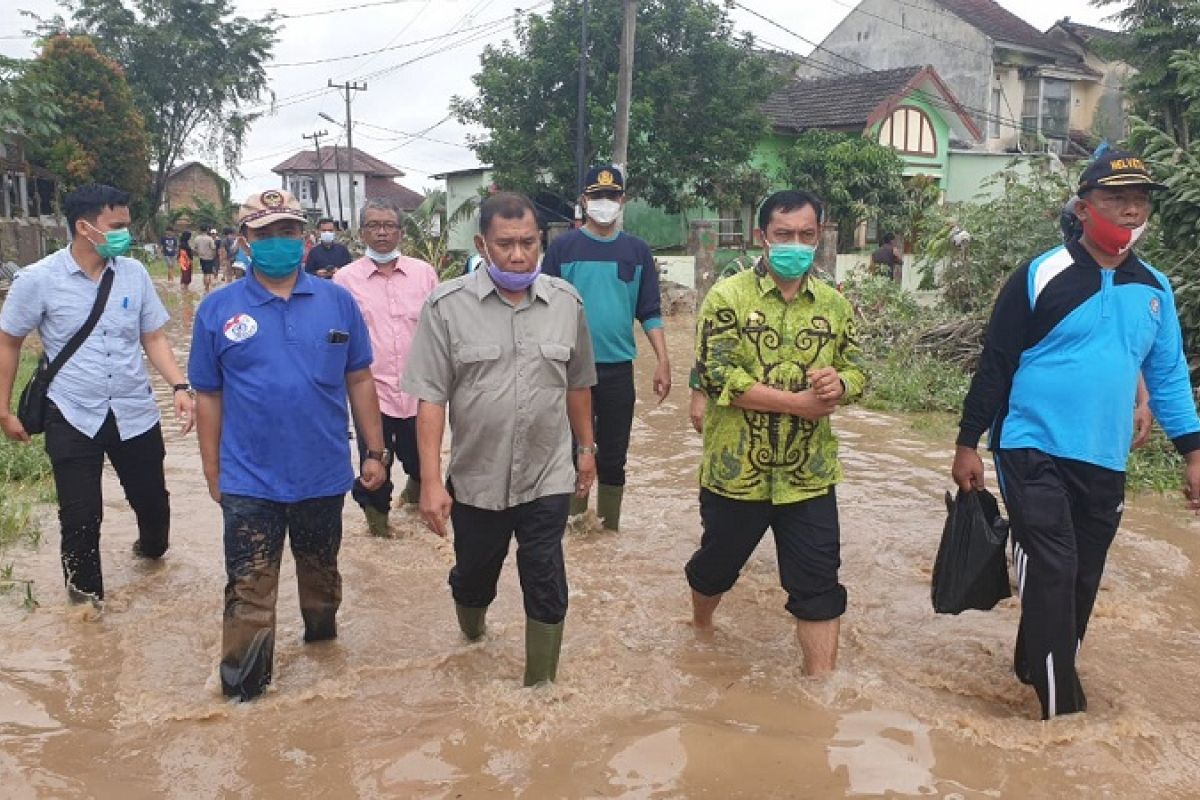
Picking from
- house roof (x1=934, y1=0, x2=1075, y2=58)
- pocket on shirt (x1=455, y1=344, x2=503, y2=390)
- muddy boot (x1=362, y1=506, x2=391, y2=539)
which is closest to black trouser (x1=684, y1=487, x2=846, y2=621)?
pocket on shirt (x1=455, y1=344, x2=503, y2=390)

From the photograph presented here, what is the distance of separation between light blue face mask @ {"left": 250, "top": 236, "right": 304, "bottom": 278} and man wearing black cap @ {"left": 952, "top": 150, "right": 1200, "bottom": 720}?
251 centimetres

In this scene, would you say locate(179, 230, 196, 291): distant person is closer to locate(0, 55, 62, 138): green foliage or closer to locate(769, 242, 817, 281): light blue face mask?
locate(0, 55, 62, 138): green foliage

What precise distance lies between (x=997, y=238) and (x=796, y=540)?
9.17m

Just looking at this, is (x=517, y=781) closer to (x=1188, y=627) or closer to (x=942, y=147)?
(x=1188, y=627)

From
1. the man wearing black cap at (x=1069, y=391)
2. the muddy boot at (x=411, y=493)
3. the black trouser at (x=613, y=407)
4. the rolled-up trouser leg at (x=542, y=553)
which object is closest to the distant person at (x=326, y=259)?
the muddy boot at (x=411, y=493)

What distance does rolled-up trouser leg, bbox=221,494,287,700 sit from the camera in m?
3.71

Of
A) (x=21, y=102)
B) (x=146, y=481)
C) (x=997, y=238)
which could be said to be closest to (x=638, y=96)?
(x=997, y=238)

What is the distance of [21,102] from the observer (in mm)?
9867

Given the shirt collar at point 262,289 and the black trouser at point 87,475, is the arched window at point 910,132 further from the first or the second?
the shirt collar at point 262,289

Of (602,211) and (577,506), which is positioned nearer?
(602,211)

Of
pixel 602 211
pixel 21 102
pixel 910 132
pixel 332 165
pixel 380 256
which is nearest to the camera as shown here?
pixel 602 211

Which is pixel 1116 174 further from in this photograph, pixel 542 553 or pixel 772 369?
pixel 542 553

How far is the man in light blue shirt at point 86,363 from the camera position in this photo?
4520 mm

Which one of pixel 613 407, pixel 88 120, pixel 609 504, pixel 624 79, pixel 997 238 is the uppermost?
pixel 88 120
